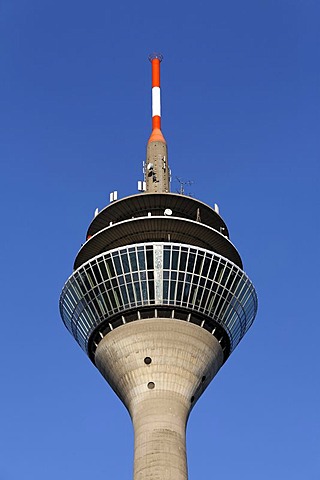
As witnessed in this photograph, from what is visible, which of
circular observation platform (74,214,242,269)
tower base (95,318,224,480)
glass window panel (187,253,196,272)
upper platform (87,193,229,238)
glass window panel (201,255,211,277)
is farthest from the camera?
upper platform (87,193,229,238)

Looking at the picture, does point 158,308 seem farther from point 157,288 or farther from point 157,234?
point 157,234

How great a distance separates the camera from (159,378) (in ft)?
205

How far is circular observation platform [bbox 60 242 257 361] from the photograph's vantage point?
65562mm

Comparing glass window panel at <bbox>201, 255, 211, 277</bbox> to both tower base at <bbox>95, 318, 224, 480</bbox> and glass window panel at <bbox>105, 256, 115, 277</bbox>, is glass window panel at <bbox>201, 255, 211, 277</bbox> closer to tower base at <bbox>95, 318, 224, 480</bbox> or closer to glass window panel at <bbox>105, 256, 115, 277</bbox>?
tower base at <bbox>95, 318, 224, 480</bbox>

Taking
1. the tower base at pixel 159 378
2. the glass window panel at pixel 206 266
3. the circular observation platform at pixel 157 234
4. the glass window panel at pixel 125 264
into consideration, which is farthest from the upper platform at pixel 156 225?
the tower base at pixel 159 378

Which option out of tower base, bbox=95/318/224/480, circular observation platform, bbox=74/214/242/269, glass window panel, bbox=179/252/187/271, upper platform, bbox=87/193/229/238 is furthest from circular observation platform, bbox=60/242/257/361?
upper platform, bbox=87/193/229/238

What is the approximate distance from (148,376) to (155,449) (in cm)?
537

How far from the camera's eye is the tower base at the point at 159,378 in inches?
2359

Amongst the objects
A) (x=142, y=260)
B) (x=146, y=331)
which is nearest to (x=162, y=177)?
(x=142, y=260)

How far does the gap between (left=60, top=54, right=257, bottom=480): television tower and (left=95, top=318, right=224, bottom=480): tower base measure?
0.23 feet

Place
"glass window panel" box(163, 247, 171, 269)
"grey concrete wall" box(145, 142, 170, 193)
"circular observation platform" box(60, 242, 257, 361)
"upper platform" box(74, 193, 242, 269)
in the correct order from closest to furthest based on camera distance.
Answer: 1. "circular observation platform" box(60, 242, 257, 361)
2. "glass window panel" box(163, 247, 171, 269)
3. "upper platform" box(74, 193, 242, 269)
4. "grey concrete wall" box(145, 142, 170, 193)

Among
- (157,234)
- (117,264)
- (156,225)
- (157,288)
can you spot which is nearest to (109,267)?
(117,264)

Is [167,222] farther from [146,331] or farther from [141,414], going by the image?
[141,414]

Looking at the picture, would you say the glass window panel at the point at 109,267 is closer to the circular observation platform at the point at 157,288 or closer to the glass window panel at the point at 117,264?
the circular observation platform at the point at 157,288
